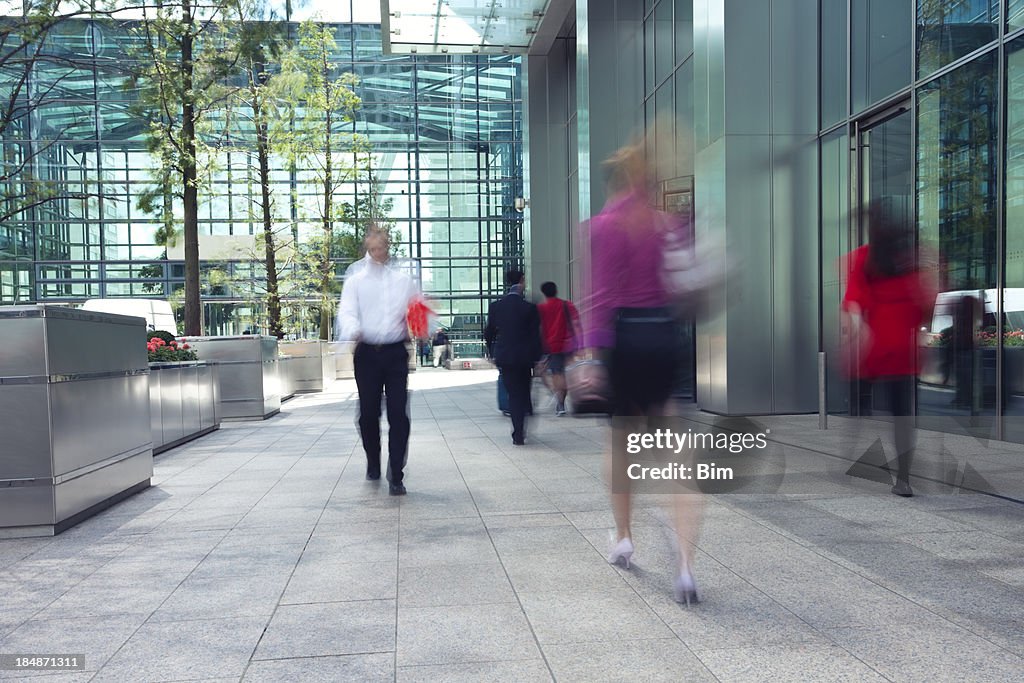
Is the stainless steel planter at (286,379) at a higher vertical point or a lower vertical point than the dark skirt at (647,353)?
lower

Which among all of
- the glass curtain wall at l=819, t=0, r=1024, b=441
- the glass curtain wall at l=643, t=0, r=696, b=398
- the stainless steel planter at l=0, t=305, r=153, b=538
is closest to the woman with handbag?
the stainless steel planter at l=0, t=305, r=153, b=538

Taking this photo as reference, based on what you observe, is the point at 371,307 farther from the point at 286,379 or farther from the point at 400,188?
the point at 400,188

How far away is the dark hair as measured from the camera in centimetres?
560

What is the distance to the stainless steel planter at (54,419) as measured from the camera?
5.24m

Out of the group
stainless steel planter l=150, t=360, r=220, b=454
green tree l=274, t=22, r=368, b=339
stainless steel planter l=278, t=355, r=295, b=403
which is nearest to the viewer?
stainless steel planter l=150, t=360, r=220, b=454

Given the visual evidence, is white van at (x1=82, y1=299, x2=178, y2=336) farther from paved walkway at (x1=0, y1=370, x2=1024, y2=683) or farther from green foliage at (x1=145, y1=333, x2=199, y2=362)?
paved walkway at (x1=0, y1=370, x2=1024, y2=683)

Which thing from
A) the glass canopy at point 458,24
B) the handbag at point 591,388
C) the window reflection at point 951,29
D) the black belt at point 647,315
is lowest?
the handbag at point 591,388

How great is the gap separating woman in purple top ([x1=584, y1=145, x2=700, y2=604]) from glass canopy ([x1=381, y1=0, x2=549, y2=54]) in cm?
1716

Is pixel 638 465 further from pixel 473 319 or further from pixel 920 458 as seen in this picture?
pixel 473 319

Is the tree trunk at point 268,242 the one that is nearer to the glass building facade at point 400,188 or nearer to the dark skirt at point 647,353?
the glass building facade at point 400,188

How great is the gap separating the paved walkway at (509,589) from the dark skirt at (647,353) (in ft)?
2.99

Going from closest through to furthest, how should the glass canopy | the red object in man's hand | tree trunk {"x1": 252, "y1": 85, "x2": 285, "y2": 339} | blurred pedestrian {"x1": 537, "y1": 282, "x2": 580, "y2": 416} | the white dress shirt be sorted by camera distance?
the white dress shirt < the red object in man's hand < blurred pedestrian {"x1": 537, "y1": 282, "x2": 580, "y2": 416} < the glass canopy < tree trunk {"x1": 252, "y1": 85, "x2": 285, "y2": 339}

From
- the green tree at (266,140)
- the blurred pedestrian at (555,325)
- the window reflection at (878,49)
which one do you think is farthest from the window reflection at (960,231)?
the green tree at (266,140)

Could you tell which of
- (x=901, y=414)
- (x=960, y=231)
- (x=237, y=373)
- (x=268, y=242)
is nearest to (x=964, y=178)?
(x=960, y=231)
